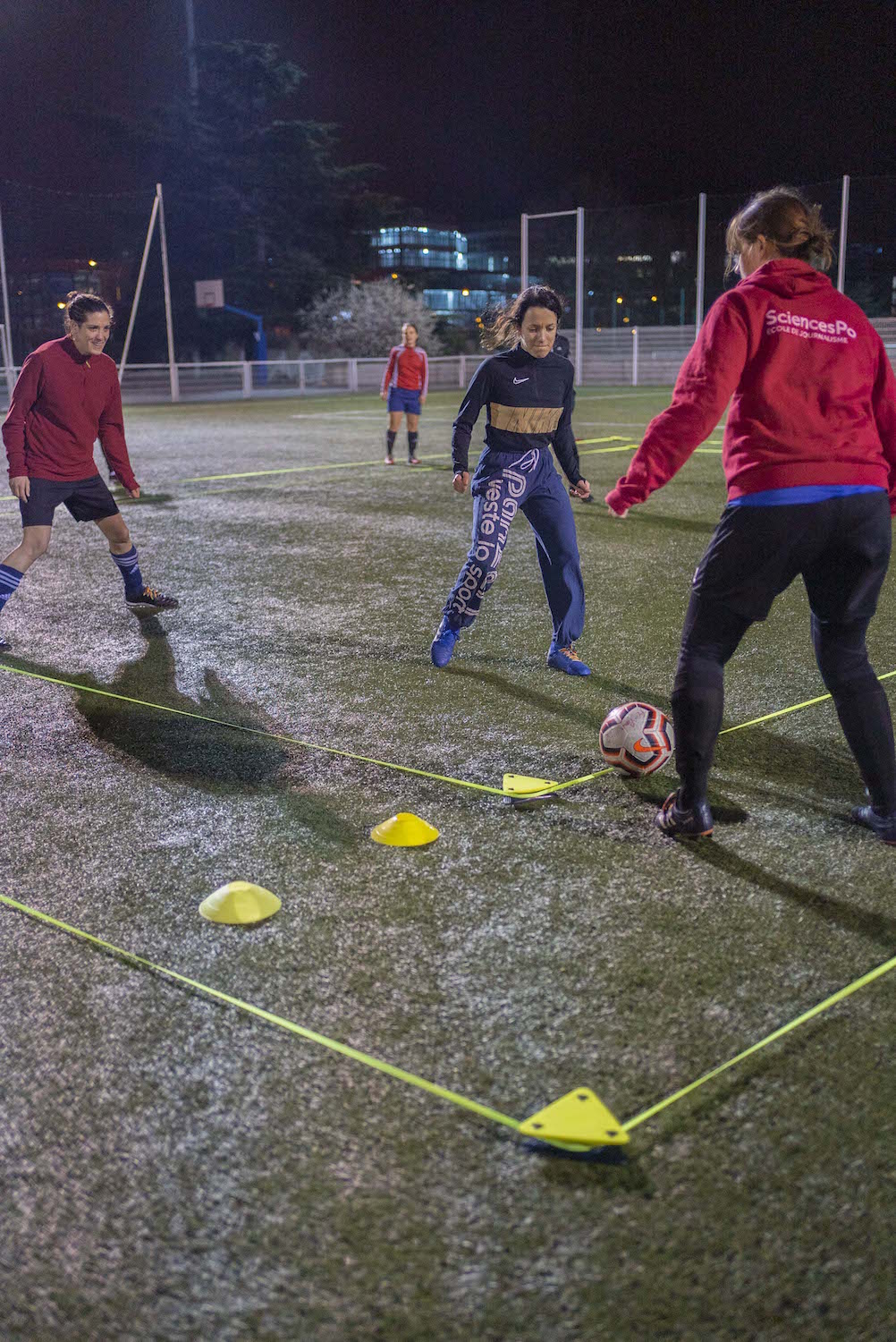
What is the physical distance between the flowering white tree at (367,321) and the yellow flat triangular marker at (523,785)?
39.5 metres

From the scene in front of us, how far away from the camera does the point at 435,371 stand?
124 ft

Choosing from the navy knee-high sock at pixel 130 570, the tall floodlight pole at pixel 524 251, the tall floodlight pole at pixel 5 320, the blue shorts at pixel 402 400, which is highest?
the tall floodlight pole at pixel 524 251

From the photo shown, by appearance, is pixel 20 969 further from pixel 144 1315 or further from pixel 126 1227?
pixel 144 1315

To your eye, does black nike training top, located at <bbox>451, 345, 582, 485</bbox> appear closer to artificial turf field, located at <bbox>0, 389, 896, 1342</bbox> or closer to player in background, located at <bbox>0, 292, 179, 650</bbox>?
artificial turf field, located at <bbox>0, 389, 896, 1342</bbox>

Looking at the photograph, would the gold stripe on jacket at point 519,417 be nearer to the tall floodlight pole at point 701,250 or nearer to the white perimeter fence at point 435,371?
the white perimeter fence at point 435,371

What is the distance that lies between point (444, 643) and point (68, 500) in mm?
2483

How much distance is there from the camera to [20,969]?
122 inches

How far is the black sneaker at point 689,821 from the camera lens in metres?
3.88

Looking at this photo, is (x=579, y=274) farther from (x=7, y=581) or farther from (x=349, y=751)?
(x=349, y=751)

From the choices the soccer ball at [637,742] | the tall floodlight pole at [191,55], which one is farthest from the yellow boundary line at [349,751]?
the tall floodlight pole at [191,55]

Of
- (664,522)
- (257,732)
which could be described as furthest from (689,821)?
(664,522)

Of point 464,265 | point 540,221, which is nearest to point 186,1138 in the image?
point 540,221

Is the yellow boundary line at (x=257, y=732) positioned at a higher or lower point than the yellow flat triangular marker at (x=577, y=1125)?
lower

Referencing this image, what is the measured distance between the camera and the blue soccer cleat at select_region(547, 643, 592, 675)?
5.95 m
